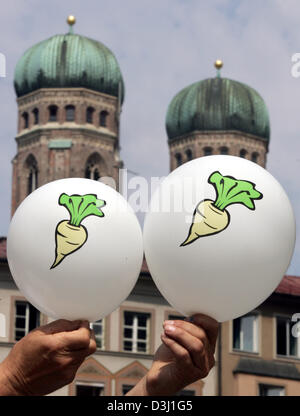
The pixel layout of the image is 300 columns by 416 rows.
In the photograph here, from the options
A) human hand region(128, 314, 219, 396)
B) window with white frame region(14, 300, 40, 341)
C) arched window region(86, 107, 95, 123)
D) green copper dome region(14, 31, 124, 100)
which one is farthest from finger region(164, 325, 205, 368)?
arched window region(86, 107, 95, 123)

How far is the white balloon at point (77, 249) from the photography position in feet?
23.6

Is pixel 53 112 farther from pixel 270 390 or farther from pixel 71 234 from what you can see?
pixel 71 234

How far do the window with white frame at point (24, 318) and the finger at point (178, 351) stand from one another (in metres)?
37.1

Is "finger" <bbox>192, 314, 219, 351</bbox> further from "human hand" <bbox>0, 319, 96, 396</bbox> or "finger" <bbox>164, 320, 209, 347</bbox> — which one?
"human hand" <bbox>0, 319, 96, 396</bbox>

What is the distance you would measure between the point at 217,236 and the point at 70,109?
8052 cm

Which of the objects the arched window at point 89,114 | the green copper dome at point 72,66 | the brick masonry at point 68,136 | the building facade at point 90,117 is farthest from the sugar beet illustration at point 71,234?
the arched window at point 89,114

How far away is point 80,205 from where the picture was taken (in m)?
7.25

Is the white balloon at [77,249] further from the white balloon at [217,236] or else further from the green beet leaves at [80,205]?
the white balloon at [217,236]

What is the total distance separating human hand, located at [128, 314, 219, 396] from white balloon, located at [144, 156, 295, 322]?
0.22 metres

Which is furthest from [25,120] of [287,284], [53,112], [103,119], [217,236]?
[217,236]

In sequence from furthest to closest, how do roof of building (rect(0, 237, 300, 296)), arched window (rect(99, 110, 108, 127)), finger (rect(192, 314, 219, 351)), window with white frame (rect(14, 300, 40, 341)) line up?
arched window (rect(99, 110, 108, 127)) < roof of building (rect(0, 237, 300, 296)) < window with white frame (rect(14, 300, 40, 341)) < finger (rect(192, 314, 219, 351))

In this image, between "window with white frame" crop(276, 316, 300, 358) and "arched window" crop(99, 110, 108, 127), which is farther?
"arched window" crop(99, 110, 108, 127)

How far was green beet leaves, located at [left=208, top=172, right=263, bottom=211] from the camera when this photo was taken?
7043 mm

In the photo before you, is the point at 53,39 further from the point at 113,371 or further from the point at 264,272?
the point at 264,272
